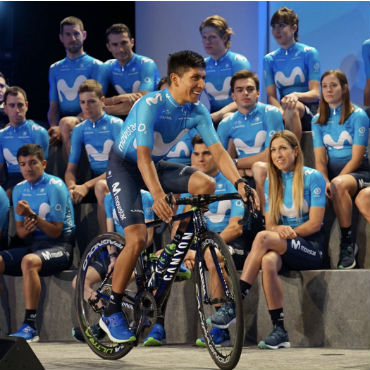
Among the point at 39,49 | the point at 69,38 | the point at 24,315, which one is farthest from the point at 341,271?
the point at 39,49

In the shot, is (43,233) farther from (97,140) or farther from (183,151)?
(183,151)

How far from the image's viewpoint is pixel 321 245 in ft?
19.7

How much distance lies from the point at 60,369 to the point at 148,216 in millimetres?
2336

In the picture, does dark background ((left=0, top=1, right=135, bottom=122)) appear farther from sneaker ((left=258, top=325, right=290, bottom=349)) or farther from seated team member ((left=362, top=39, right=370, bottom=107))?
sneaker ((left=258, top=325, right=290, bottom=349))

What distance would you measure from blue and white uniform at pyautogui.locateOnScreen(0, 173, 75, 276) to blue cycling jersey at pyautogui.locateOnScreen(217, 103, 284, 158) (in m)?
1.55

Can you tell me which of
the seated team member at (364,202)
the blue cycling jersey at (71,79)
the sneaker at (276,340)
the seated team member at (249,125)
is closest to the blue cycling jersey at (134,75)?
the blue cycling jersey at (71,79)

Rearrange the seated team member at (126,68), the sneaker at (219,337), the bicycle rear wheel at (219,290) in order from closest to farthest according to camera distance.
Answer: the bicycle rear wheel at (219,290), the sneaker at (219,337), the seated team member at (126,68)

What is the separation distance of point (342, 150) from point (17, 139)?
3.27 metres

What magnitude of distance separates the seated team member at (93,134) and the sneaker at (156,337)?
1899mm

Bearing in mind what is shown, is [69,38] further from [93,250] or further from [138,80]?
[93,250]

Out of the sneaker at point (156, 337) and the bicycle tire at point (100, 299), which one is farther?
the sneaker at point (156, 337)

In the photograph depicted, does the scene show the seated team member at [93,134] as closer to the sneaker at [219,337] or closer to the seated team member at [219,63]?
the seated team member at [219,63]

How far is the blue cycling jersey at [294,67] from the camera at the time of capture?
25.4 ft

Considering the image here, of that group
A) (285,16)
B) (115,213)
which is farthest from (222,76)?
(115,213)
